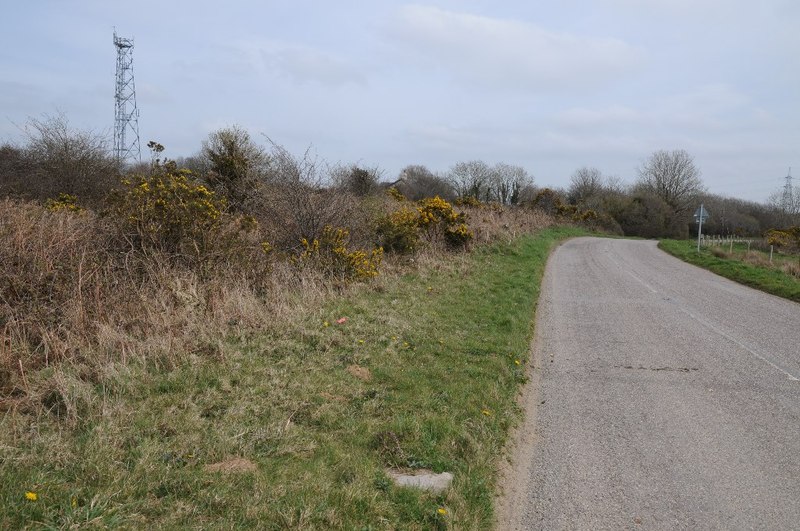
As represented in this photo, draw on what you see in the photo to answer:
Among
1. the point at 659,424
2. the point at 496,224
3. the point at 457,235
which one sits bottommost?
the point at 659,424

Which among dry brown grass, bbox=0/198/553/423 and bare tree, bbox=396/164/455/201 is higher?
bare tree, bbox=396/164/455/201

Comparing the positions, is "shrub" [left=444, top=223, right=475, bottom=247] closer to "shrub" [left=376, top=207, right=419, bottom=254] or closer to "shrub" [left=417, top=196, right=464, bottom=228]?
"shrub" [left=417, top=196, right=464, bottom=228]

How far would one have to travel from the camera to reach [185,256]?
27.6 ft

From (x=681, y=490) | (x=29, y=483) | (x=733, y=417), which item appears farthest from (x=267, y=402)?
(x=733, y=417)

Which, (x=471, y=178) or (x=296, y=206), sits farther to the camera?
(x=471, y=178)

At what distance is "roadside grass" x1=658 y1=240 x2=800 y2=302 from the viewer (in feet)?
52.9

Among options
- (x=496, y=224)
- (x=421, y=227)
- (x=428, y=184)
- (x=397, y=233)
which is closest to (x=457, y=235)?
(x=421, y=227)

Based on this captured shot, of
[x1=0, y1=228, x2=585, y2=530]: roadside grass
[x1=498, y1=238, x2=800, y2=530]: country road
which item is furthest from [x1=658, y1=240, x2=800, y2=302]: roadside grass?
[x1=0, y1=228, x2=585, y2=530]: roadside grass

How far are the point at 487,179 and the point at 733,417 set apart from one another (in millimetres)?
59936

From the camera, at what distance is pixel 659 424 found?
18.8 ft

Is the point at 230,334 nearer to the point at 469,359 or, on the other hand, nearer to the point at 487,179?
the point at 469,359

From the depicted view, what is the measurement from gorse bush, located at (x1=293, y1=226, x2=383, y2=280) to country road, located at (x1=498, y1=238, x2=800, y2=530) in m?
3.97

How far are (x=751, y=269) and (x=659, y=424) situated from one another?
1808 cm

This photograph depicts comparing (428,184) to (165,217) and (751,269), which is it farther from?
(165,217)
